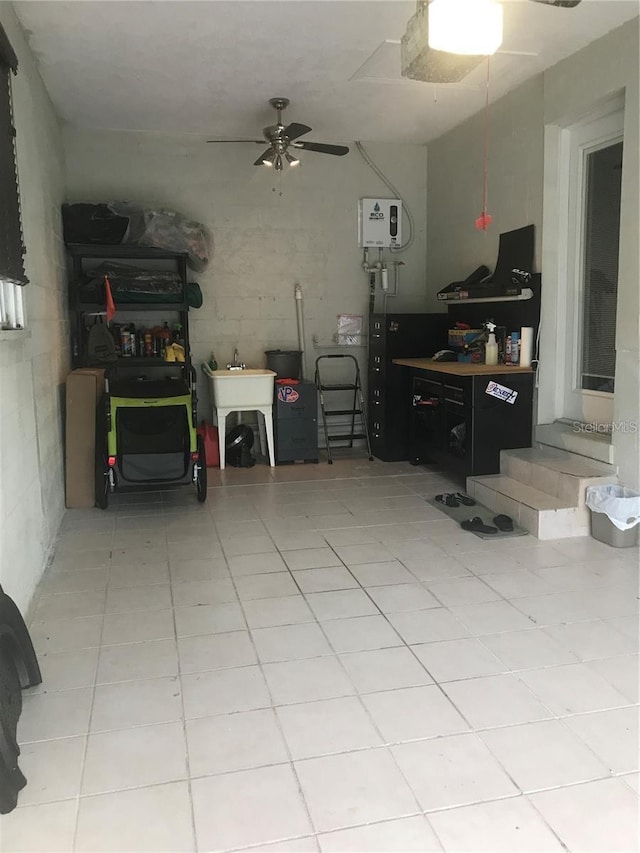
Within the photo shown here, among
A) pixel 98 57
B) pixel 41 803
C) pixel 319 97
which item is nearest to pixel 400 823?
pixel 41 803

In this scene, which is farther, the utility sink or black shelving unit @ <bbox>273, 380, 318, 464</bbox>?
black shelving unit @ <bbox>273, 380, 318, 464</bbox>

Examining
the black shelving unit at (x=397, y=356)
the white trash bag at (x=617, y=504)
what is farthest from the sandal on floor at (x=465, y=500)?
the black shelving unit at (x=397, y=356)

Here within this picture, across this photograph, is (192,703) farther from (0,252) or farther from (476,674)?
(0,252)

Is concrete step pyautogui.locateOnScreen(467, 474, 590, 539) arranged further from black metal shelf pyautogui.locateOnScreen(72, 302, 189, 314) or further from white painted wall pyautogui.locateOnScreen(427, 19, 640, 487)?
black metal shelf pyautogui.locateOnScreen(72, 302, 189, 314)

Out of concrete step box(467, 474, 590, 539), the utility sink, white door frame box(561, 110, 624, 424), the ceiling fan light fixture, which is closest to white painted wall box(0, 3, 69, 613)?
the utility sink

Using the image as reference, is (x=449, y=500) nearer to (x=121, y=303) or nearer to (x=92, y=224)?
(x=121, y=303)

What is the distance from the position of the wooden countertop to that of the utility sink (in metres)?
1.24

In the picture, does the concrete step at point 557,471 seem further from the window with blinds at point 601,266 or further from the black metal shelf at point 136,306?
the black metal shelf at point 136,306

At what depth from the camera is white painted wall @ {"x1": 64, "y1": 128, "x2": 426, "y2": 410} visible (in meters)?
5.98

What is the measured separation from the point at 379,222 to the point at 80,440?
12.0 ft

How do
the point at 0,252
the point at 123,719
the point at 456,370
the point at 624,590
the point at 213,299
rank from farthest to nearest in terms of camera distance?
the point at 213,299 → the point at 456,370 → the point at 624,590 → the point at 0,252 → the point at 123,719

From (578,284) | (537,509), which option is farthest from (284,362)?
(537,509)

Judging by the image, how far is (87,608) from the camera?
306 centimetres

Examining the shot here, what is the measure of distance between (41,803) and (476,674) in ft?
4.89
